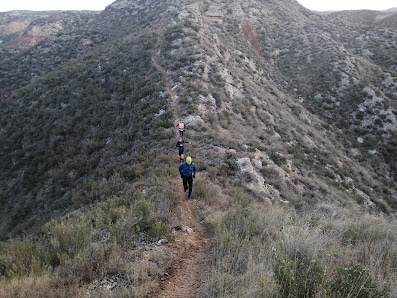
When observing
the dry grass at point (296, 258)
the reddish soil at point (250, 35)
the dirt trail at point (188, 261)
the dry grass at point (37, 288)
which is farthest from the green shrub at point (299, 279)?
the reddish soil at point (250, 35)

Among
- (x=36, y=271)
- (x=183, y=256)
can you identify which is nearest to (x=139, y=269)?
(x=183, y=256)

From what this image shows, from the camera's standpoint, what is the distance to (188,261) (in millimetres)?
6047

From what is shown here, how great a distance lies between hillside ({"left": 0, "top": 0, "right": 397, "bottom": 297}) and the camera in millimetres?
5043

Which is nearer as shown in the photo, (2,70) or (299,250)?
(299,250)

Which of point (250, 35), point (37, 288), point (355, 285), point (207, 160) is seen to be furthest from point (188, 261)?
point (250, 35)

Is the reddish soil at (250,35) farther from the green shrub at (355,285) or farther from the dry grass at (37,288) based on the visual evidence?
the dry grass at (37,288)

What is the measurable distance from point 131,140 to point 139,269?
1299 centimetres

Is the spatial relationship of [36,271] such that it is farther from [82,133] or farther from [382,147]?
[382,147]

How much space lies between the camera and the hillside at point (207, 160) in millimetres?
5043

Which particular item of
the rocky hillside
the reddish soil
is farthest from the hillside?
the rocky hillside

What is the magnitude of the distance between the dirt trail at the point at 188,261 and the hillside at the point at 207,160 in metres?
0.05

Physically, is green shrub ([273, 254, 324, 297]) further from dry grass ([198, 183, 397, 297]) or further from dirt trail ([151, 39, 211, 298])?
dirt trail ([151, 39, 211, 298])

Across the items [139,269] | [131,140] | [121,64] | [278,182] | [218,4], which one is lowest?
[278,182]

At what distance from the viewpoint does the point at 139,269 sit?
5145 millimetres
